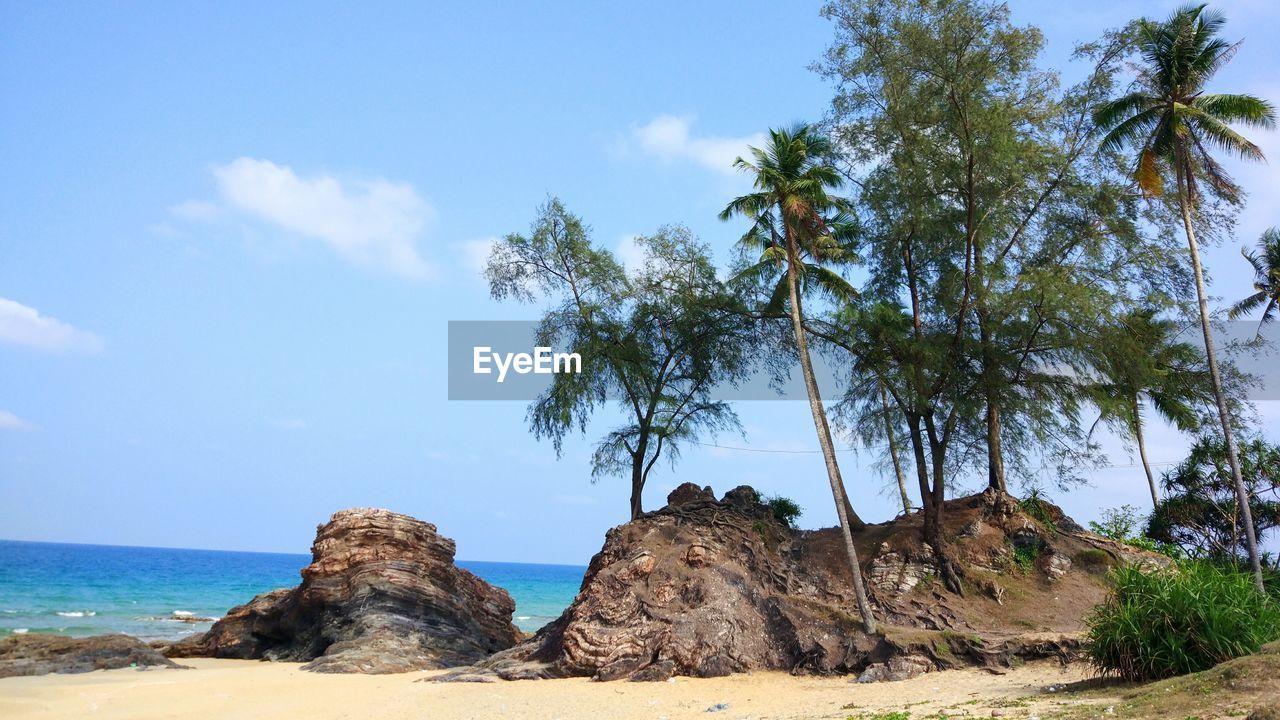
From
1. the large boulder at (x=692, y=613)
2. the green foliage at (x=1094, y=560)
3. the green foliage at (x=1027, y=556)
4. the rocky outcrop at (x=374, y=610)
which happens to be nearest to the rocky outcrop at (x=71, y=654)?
the rocky outcrop at (x=374, y=610)

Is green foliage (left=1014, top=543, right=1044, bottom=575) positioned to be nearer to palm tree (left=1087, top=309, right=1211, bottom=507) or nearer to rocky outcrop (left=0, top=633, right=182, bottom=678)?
palm tree (left=1087, top=309, right=1211, bottom=507)

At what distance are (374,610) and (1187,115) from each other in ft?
70.8

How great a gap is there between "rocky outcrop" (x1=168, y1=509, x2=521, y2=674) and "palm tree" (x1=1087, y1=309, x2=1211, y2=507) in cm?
1593

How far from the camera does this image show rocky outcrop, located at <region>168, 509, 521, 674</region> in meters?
20.9

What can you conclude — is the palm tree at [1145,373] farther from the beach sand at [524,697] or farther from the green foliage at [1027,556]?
the beach sand at [524,697]

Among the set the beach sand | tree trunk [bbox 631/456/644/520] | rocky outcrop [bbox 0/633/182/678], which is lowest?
the beach sand

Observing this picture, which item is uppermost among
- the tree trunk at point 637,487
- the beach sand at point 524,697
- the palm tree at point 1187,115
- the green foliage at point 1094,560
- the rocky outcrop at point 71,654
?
the palm tree at point 1187,115

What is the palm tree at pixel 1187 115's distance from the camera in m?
19.2

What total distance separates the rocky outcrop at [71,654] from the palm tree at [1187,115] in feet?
80.8

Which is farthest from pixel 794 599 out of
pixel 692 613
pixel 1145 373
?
pixel 1145 373

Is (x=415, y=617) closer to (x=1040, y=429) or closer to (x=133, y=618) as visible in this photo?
(x=1040, y=429)

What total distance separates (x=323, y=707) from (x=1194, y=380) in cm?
2258

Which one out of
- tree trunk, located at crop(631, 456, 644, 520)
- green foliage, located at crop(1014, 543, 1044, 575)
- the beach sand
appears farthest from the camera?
tree trunk, located at crop(631, 456, 644, 520)

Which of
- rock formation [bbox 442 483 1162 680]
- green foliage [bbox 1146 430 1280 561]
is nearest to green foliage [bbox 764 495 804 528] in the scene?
rock formation [bbox 442 483 1162 680]
